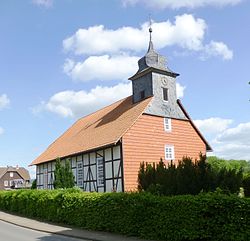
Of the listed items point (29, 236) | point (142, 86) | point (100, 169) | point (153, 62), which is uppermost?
point (153, 62)

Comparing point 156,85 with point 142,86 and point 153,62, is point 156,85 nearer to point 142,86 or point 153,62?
point 142,86

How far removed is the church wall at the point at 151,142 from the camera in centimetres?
2819

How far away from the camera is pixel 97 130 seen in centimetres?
3391

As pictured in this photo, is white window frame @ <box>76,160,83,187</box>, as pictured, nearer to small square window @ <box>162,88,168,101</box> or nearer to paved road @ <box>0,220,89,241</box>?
small square window @ <box>162,88,168,101</box>

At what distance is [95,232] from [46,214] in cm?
674

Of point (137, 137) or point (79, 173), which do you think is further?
point (79, 173)

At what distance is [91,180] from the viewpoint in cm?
3117

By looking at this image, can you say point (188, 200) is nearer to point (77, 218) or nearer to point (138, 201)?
point (138, 201)

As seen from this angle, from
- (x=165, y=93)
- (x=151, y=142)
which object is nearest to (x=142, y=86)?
(x=165, y=93)

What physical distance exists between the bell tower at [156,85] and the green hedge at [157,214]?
12.2m

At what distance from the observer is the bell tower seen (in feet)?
103

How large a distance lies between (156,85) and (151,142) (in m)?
4.81

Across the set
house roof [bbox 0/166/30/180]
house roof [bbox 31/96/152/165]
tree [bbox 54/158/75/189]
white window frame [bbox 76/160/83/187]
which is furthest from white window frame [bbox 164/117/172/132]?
house roof [bbox 0/166/30/180]

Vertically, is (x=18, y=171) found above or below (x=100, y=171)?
above
